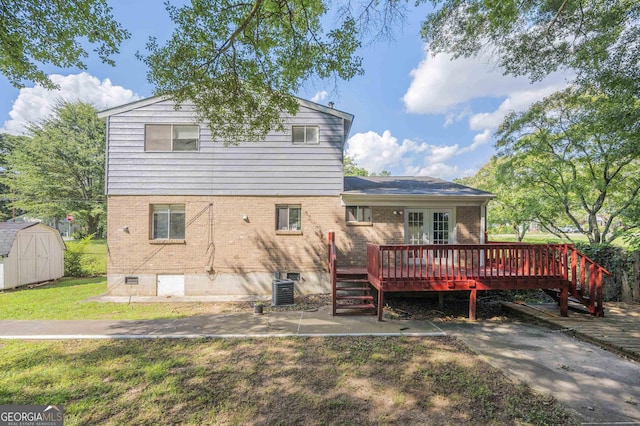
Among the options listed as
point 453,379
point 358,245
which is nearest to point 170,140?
point 358,245

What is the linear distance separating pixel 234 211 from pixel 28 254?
924 centimetres

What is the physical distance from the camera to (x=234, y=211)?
8.98 metres

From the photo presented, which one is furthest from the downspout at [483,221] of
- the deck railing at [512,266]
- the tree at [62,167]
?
the tree at [62,167]

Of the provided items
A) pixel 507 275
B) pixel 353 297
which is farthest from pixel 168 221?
pixel 507 275

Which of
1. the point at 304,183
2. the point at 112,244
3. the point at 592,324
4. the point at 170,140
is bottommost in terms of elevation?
the point at 592,324

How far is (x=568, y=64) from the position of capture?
7.46 m

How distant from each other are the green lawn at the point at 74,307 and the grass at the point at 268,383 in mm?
1880

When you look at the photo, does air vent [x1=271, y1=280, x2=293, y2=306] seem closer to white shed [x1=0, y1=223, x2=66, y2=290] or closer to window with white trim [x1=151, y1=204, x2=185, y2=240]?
window with white trim [x1=151, y1=204, x2=185, y2=240]

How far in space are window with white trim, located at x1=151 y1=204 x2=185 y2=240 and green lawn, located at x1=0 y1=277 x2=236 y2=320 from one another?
2.20 metres

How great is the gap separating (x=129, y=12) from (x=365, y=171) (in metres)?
32.6

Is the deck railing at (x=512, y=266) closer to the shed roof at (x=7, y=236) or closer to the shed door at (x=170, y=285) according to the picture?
the shed door at (x=170, y=285)

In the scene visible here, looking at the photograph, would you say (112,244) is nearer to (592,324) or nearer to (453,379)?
(453,379)

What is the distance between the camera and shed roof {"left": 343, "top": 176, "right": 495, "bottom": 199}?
8.41 metres

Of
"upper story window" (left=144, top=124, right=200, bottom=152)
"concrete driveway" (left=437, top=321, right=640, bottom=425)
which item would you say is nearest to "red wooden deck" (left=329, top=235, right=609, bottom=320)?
"concrete driveway" (left=437, top=321, right=640, bottom=425)
